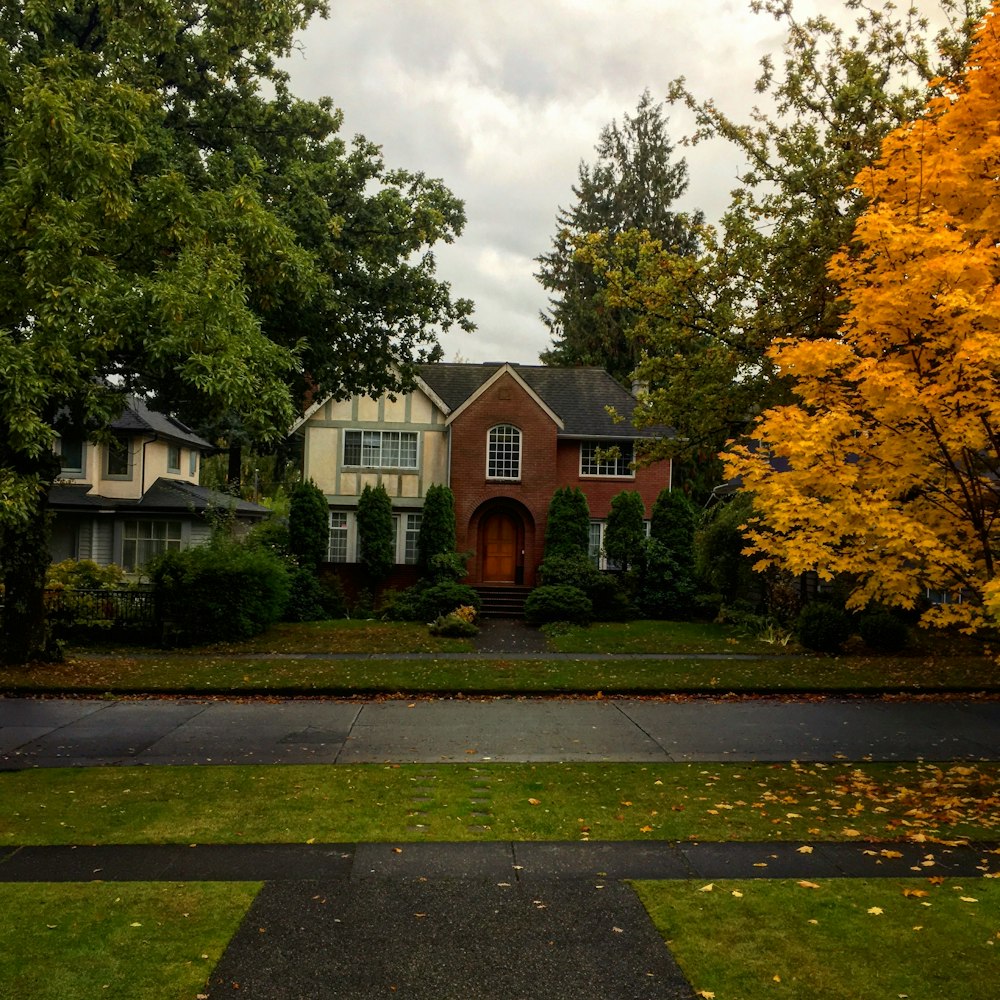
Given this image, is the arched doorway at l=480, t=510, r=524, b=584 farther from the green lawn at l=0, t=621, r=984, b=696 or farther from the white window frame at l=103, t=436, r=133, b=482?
the white window frame at l=103, t=436, r=133, b=482

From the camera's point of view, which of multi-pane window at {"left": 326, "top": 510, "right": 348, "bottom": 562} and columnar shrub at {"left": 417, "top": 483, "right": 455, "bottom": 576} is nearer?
columnar shrub at {"left": 417, "top": 483, "right": 455, "bottom": 576}

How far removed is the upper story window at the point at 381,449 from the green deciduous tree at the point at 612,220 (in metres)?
20.3

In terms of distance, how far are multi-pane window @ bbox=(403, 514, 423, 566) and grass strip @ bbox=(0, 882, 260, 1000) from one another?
25.3 metres

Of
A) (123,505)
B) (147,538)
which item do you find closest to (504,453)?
(147,538)

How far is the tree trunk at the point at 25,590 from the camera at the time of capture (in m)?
17.4

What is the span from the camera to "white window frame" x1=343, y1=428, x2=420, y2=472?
1255 inches

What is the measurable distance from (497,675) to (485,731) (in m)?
4.57

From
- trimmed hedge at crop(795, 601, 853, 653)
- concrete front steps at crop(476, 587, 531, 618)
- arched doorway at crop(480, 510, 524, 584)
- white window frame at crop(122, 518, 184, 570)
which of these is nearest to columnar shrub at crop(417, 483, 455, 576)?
concrete front steps at crop(476, 587, 531, 618)

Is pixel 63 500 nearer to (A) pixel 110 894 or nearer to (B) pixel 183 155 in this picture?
(B) pixel 183 155

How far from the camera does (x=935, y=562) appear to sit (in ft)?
→ 32.6

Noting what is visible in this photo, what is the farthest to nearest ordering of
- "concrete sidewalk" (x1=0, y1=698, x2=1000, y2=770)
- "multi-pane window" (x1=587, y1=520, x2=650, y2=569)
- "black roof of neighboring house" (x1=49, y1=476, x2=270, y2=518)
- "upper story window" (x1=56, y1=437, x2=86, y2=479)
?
"multi-pane window" (x1=587, y1=520, x2=650, y2=569), "upper story window" (x1=56, y1=437, x2=86, y2=479), "black roof of neighboring house" (x1=49, y1=476, x2=270, y2=518), "concrete sidewalk" (x1=0, y1=698, x2=1000, y2=770)

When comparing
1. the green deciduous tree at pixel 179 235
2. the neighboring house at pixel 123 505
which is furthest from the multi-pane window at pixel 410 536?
the green deciduous tree at pixel 179 235

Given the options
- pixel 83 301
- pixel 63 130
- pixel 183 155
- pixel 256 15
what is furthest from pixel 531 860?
pixel 256 15

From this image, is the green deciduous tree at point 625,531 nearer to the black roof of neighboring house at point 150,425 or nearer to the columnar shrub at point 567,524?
the columnar shrub at point 567,524
